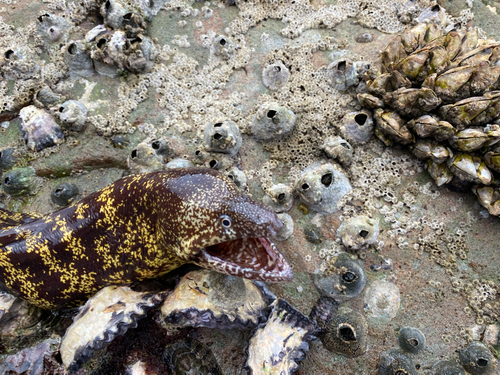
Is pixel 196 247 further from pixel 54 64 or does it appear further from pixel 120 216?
pixel 54 64

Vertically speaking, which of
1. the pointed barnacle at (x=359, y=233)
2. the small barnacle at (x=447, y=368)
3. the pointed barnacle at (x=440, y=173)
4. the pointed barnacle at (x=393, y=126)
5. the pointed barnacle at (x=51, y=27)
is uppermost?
the pointed barnacle at (x=51, y=27)

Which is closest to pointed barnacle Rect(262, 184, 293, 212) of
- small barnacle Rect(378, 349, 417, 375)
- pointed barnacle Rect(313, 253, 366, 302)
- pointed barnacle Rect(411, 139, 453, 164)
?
pointed barnacle Rect(313, 253, 366, 302)

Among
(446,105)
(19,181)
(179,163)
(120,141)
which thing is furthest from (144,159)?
(446,105)

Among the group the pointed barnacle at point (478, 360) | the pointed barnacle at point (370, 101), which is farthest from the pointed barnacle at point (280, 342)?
the pointed barnacle at point (370, 101)

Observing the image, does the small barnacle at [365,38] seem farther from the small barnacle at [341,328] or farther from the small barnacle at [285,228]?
the small barnacle at [341,328]

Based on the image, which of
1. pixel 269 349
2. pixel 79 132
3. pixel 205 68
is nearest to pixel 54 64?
pixel 79 132

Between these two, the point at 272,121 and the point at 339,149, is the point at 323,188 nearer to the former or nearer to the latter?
the point at 339,149
